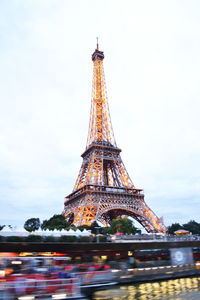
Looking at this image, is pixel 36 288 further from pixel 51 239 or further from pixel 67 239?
pixel 67 239

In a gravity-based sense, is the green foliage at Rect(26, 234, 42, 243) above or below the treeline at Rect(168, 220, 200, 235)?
below

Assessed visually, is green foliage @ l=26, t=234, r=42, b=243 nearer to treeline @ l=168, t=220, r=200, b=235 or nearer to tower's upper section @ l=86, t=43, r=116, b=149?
tower's upper section @ l=86, t=43, r=116, b=149

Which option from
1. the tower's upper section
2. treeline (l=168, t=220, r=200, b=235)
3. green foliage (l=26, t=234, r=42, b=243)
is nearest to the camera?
green foliage (l=26, t=234, r=42, b=243)

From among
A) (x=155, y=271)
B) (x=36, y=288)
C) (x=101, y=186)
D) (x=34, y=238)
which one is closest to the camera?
(x=36, y=288)

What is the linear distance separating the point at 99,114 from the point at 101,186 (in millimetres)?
18541

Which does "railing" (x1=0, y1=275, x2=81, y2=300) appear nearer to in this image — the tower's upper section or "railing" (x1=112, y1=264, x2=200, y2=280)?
"railing" (x1=112, y1=264, x2=200, y2=280)

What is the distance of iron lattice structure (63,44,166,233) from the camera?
43.8 meters

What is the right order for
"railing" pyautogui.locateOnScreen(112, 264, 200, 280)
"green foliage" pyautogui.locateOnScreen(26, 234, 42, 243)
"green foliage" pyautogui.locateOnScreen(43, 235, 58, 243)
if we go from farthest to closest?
"green foliage" pyautogui.locateOnScreen(26, 234, 42, 243)
"green foliage" pyautogui.locateOnScreen(43, 235, 58, 243)
"railing" pyautogui.locateOnScreen(112, 264, 200, 280)

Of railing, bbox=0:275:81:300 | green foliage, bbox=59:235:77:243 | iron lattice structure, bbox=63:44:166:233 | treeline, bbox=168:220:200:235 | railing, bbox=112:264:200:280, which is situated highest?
iron lattice structure, bbox=63:44:166:233

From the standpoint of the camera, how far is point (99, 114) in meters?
58.8

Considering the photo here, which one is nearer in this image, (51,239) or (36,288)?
(36,288)

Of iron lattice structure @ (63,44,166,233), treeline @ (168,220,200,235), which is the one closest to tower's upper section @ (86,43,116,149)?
iron lattice structure @ (63,44,166,233)

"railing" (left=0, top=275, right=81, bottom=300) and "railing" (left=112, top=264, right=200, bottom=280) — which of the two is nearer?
"railing" (left=0, top=275, right=81, bottom=300)

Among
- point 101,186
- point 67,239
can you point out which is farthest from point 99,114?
point 67,239
